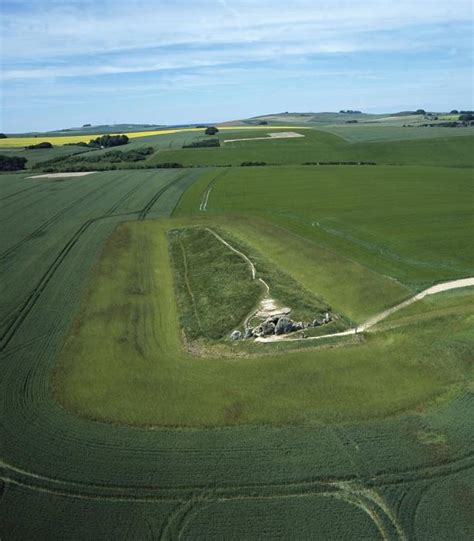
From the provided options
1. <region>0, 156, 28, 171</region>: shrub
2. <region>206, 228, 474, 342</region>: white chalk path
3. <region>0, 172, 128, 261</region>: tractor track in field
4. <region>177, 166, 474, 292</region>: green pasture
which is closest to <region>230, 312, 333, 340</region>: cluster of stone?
<region>206, 228, 474, 342</region>: white chalk path

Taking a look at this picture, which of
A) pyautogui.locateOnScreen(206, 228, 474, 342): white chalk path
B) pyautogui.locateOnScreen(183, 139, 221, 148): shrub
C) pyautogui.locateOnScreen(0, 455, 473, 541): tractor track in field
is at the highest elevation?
pyautogui.locateOnScreen(183, 139, 221, 148): shrub

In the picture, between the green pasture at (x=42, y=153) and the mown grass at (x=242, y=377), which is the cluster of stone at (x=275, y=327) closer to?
the mown grass at (x=242, y=377)

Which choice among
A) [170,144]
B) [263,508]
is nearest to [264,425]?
[263,508]

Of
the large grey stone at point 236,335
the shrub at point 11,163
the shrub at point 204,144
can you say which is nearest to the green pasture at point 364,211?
the large grey stone at point 236,335

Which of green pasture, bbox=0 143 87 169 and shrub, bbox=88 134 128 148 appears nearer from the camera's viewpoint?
green pasture, bbox=0 143 87 169

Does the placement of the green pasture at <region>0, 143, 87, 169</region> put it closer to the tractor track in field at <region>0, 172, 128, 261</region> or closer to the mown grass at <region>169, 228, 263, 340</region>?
the tractor track in field at <region>0, 172, 128, 261</region>

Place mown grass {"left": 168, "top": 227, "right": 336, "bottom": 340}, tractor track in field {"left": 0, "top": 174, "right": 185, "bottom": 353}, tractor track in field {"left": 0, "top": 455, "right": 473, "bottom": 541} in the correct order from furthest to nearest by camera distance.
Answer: mown grass {"left": 168, "top": 227, "right": 336, "bottom": 340} → tractor track in field {"left": 0, "top": 174, "right": 185, "bottom": 353} → tractor track in field {"left": 0, "top": 455, "right": 473, "bottom": 541}

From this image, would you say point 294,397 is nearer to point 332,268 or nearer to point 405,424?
point 405,424
